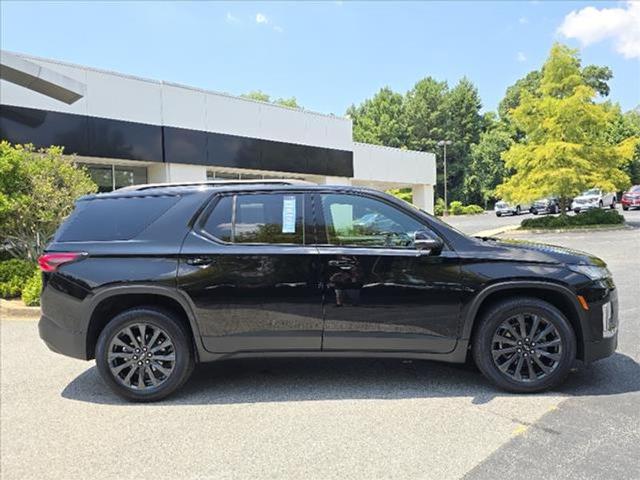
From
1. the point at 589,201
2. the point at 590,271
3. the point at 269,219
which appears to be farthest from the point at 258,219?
the point at 589,201

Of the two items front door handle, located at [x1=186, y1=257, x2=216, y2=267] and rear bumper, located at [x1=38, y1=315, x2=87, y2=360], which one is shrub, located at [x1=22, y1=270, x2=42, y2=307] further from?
front door handle, located at [x1=186, y1=257, x2=216, y2=267]

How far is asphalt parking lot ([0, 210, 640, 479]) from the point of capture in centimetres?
308

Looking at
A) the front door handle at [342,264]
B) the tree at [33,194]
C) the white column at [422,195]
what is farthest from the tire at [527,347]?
the white column at [422,195]

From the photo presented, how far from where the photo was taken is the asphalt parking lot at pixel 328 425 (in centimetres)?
308

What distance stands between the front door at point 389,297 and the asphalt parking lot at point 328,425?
0.47 metres

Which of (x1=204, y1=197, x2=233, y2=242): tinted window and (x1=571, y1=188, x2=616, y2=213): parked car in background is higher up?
(x1=571, y1=188, x2=616, y2=213): parked car in background

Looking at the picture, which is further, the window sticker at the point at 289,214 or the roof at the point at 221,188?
the roof at the point at 221,188

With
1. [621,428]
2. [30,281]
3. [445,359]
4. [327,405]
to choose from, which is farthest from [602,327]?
[30,281]

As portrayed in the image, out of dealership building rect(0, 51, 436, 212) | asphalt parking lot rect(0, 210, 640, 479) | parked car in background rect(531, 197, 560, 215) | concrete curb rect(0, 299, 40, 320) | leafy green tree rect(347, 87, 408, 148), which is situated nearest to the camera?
asphalt parking lot rect(0, 210, 640, 479)

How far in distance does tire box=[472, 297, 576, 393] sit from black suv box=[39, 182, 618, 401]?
1 cm

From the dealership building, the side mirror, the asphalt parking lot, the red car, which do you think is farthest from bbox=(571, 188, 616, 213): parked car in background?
the side mirror

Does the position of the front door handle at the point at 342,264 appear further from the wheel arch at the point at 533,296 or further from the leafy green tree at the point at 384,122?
the leafy green tree at the point at 384,122

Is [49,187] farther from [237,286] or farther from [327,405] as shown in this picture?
[327,405]

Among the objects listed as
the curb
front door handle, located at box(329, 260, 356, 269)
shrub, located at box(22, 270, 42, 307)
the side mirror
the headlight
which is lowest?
shrub, located at box(22, 270, 42, 307)
